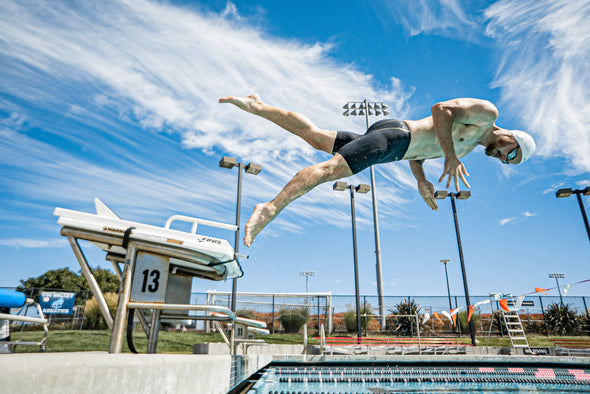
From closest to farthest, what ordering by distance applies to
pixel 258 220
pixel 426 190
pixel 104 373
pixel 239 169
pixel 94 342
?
1. pixel 104 373
2. pixel 258 220
3. pixel 426 190
4. pixel 94 342
5. pixel 239 169

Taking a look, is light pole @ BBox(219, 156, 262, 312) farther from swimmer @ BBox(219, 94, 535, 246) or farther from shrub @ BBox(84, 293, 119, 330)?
swimmer @ BBox(219, 94, 535, 246)

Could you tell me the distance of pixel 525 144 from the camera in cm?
421

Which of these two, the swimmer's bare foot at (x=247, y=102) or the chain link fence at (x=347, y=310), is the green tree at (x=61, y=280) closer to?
the chain link fence at (x=347, y=310)

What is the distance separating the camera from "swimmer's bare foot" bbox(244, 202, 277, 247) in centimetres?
282

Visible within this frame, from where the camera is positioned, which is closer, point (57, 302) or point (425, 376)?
point (425, 376)

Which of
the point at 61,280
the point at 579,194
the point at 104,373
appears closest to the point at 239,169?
the point at 104,373

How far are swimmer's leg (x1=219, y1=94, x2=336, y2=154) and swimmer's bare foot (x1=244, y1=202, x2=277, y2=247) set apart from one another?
1.26m

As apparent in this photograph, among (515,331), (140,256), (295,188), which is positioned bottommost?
(515,331)

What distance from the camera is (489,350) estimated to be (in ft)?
42.2

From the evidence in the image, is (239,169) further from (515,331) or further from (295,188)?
(515,331)

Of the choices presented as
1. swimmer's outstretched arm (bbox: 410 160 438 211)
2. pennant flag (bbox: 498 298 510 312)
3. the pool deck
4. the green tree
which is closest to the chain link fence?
pennant flag (bbox: 498 298 510 312)

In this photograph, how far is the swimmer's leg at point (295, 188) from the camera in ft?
9.45

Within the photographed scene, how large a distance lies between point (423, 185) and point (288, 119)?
2020 mm

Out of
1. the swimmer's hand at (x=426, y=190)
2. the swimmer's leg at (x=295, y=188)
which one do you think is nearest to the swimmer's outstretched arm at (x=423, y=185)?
the swimmer's hand at (x=426, y=190)
